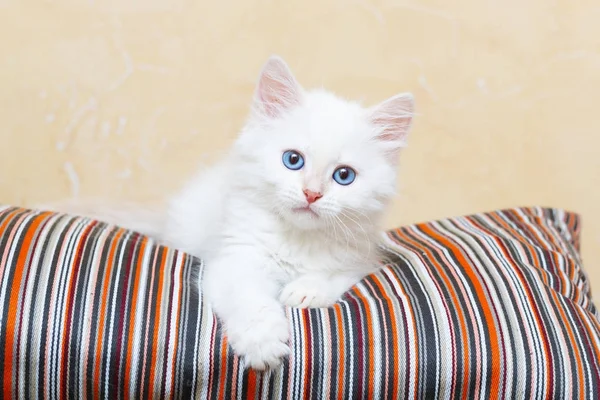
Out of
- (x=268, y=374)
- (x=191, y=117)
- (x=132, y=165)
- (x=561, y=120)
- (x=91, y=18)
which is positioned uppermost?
(x=91, y=18)

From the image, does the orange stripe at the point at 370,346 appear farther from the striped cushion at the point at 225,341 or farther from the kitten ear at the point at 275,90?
→ the kitten ear at the point at 275,90

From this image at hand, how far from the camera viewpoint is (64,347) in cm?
108

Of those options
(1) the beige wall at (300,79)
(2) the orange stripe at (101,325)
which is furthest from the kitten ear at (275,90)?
(1) the beige wall at (300,79)

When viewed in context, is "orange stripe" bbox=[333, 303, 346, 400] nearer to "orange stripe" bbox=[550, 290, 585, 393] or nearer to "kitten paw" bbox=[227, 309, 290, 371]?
"kitten paw" bbox=[227, 309, 290, 371]

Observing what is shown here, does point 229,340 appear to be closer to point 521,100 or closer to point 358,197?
point 358,197

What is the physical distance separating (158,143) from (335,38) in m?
0.77

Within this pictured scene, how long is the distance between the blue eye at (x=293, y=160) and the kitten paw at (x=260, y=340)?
36cm

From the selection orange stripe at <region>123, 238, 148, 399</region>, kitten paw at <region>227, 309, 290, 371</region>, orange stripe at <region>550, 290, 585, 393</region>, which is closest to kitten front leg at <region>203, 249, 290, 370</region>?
kitten paw at <region>227, 309, 290, 371</region>

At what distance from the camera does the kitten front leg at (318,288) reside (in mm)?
1277

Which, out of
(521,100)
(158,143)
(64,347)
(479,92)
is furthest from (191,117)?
(64,347)

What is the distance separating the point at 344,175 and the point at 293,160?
0.11m

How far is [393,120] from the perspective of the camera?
146 cm

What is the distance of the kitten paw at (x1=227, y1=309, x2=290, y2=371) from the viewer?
3.51 ft

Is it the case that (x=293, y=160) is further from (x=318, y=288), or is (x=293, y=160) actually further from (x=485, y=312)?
(x=485, y=312)
